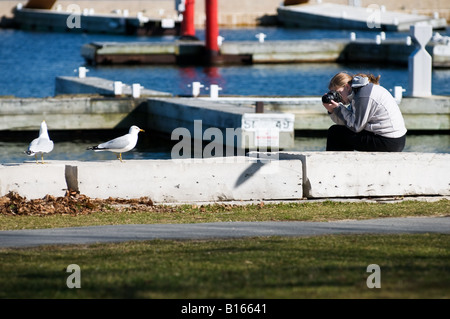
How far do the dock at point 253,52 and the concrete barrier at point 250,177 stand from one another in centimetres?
3233

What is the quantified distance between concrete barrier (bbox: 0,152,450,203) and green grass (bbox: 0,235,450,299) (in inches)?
115

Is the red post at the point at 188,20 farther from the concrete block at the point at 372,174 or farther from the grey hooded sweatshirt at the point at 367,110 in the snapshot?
the grey hooded sweatshirt at the point at 367,110

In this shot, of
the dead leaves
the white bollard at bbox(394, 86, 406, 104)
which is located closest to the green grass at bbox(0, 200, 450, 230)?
the dead leaves

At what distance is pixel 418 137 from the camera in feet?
75.4

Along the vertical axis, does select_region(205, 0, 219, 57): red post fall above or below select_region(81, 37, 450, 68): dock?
above

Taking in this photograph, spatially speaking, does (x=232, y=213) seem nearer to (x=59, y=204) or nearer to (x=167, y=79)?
(x=59, y=204)

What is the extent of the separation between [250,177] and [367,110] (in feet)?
5.64

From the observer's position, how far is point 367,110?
10812 millimetres

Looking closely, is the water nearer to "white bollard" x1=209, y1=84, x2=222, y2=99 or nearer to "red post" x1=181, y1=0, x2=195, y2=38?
"white bollard" x1=209, y1=84, x2=222, y2=99

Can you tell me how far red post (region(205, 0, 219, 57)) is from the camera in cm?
4162

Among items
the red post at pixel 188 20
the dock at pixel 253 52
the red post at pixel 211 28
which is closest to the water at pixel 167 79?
the dock at pixel 253 52

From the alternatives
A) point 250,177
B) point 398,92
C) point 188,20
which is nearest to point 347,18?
point 188,20

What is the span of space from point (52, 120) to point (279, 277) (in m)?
16.9
